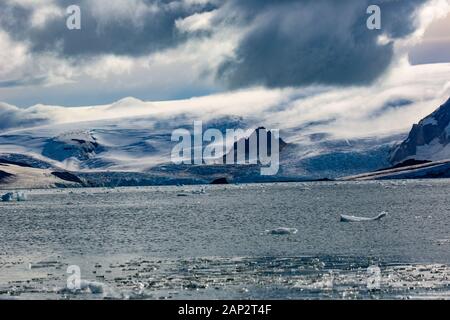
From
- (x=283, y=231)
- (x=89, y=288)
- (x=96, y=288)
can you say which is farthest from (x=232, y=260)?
(x=283, y=231)

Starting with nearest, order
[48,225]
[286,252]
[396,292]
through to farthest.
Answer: [396,292]
[286,252]
[48,225]

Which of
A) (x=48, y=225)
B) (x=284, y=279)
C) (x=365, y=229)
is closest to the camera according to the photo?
(x=284, y=279)

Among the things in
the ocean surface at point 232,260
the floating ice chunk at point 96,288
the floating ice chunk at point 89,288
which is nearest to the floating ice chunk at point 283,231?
the ocean surface at point 232,260

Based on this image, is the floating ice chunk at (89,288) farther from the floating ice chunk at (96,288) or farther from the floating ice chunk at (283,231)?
the floating ice chunk at (283,231)

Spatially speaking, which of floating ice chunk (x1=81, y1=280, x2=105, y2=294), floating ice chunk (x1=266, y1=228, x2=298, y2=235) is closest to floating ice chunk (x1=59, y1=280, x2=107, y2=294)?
floating ice chunk (x1=81, y1=280, x2=105, y2=294)

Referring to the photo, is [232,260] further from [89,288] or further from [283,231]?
[283,231]

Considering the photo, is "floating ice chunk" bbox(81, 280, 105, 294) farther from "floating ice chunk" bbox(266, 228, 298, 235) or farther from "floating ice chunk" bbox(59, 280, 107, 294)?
"floating ice chunk" bbox(266, 228, 298, 235)

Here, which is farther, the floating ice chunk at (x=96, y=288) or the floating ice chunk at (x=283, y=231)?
the floating ice chunk at (x=283, y=231)

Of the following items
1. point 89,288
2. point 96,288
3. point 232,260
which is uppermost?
point 96,288

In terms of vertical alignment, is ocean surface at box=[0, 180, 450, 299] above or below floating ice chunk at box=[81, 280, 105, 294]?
below
